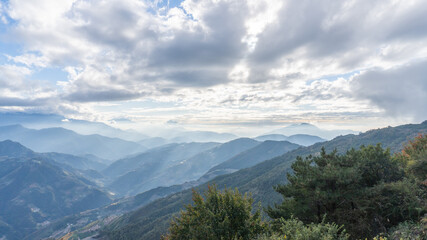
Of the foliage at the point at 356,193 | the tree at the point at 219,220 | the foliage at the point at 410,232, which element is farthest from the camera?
the tree at the point at 219,220

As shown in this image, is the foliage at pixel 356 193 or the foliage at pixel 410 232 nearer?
the foliage at pixel 410 232

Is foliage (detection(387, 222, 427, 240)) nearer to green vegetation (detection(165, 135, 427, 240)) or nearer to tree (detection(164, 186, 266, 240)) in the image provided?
green vegetation (detection(165, 135, 427, 240))

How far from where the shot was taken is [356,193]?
21.8 metres

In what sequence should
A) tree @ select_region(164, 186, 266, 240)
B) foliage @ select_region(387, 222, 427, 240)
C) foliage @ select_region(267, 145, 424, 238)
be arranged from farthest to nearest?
1. tree @ select_region(164, 186, 266, 240)
2. foliage @ select_region(267, 145, 424, 238)
3. foliage @ select_region(387, 222, 427, 240)

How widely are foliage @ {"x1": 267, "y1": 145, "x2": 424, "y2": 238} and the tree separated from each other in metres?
4.57

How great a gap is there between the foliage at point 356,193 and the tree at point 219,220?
4.57 meters

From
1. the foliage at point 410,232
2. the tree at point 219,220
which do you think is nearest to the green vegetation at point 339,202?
the tree at point 219,220

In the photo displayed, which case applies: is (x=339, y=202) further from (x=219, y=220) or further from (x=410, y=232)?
(x=219, y=220)

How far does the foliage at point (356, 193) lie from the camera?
63.3 feet

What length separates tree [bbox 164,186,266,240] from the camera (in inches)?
792

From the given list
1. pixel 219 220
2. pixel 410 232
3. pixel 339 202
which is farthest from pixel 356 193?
pixel 219 220

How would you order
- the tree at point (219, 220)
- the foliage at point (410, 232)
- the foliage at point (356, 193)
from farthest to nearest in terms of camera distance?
the tree at point (219, 220) → the foliage at point (356, 193) → the foliage at point (410, 232)

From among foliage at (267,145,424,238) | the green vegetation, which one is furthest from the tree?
foliage at (267,145,424,238)

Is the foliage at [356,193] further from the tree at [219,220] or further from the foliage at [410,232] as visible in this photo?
the tree at [219,220]
